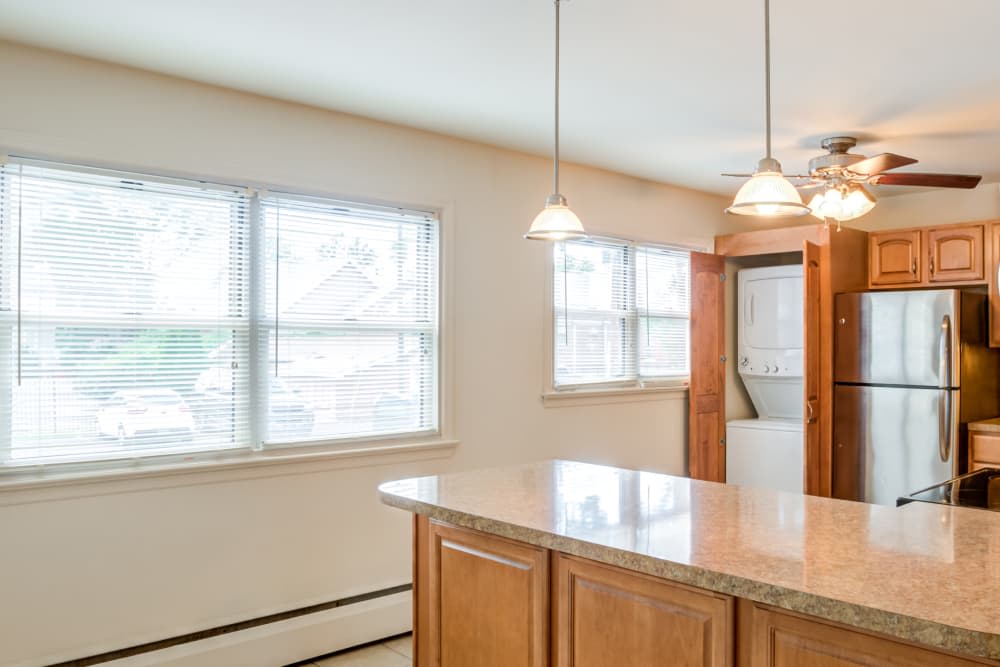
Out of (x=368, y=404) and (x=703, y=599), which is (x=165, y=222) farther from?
(x=703, y=599)

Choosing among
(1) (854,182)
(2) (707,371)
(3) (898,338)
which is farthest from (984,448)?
(1) (854,182)

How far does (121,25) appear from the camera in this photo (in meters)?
2.59

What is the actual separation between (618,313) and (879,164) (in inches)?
72.2

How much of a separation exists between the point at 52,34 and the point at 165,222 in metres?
0.77

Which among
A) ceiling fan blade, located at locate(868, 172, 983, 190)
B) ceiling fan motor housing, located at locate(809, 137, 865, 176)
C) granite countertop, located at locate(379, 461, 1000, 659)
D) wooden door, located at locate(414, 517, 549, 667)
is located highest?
ceiling fan motor housing, located at locate(809, 137, 865, 176)

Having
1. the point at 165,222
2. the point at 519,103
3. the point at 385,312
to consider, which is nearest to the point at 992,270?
the point at 519,103

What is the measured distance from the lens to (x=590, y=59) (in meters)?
2.90

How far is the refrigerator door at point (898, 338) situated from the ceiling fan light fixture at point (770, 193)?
3099 millimetres

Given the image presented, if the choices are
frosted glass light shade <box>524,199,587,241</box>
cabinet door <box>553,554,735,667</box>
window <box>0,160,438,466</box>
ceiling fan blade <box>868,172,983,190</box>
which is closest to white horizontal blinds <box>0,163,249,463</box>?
window <box>0,160,438,466</box>

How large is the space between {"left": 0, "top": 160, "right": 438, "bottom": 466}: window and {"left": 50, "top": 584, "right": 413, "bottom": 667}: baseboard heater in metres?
0.76

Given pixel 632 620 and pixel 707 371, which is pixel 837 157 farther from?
pixel 632 620

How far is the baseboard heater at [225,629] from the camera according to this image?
2891mm

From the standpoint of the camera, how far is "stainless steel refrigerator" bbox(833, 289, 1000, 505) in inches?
177

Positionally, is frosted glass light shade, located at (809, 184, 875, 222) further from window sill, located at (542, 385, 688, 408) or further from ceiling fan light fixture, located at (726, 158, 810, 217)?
ceiling fan light fixture, located at (726, 158, 810, 217)
